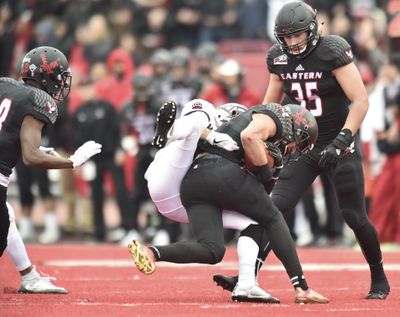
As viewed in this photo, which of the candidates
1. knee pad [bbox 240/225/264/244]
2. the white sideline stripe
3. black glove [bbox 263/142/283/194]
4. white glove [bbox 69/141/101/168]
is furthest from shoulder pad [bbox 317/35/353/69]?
the white sideline stripe

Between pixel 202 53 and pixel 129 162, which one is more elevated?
pixel 202 53

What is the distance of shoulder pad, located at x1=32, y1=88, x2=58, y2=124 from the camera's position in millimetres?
6539

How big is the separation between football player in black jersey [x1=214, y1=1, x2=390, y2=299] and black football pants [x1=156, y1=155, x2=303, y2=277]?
424mm

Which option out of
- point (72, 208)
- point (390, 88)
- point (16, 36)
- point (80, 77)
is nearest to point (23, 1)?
point (16, 36)

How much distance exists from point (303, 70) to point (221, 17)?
864 cm

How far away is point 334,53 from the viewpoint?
274 inches

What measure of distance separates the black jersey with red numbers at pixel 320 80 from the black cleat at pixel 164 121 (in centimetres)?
118

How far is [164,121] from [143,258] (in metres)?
0.74

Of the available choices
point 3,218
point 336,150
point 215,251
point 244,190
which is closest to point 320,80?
point 336,150

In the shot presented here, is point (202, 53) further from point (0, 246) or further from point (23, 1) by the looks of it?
point (0, 246)

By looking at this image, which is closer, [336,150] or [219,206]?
[219,206]

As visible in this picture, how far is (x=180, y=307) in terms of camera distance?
20.4ft

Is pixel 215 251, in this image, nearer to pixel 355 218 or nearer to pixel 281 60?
pixel 355 218

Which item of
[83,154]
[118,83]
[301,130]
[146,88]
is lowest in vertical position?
[118,83]
